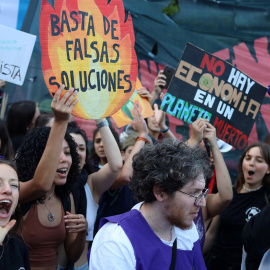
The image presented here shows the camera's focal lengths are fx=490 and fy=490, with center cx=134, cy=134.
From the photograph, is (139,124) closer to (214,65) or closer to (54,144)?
(214,65)

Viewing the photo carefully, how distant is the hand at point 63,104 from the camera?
8.13 feet

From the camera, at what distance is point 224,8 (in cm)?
621

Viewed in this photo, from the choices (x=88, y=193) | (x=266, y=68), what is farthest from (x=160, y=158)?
(x=266, y=68)

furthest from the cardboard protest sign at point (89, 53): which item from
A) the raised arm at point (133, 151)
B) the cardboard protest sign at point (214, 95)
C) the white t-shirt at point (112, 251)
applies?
the white t-shirt at point (112, 251)

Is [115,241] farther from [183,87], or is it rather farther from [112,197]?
[183,87]

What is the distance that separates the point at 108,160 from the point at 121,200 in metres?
0.52

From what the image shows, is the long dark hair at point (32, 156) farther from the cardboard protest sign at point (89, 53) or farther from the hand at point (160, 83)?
the hand at point (160, 83)

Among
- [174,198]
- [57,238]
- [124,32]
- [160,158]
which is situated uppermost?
[124,32]

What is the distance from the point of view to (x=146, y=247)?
2078mm

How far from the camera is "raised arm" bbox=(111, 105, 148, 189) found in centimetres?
338

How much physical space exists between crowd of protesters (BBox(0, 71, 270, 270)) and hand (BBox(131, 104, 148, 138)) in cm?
1

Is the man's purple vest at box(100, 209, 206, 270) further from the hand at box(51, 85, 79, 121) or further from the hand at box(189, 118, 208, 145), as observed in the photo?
the hand at box(189, 118, 208, 145)

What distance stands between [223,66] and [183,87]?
388mm

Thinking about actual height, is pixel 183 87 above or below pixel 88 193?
above
